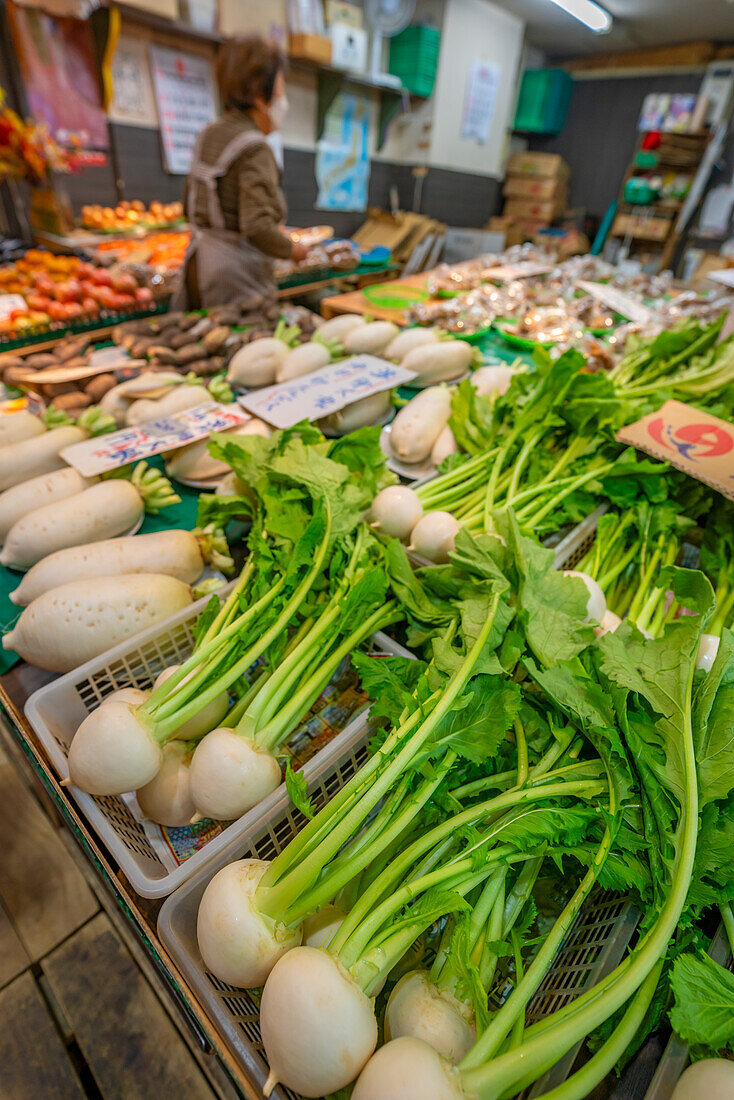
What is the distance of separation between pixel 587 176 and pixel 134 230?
288 inches

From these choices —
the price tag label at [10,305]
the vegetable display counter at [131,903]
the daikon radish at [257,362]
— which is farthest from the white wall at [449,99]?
the vegetable display counter at [131,903]

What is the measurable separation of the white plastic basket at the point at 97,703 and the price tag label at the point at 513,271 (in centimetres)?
325

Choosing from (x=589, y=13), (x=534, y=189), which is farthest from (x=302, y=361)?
→ (x=534, y=189)

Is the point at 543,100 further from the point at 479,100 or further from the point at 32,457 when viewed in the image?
the point at 32,457

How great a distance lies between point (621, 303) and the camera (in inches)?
126

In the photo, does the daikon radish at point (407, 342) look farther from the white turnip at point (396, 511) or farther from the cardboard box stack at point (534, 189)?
the cardboard box stack at point (534, 189)

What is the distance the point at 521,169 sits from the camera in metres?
8.05

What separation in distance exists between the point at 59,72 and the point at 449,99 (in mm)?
4693

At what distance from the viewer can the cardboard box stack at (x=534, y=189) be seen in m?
7.79

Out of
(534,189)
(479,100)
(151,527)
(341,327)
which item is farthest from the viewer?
(534,189)

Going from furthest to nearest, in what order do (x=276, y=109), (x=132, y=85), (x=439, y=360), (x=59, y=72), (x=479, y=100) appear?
1. (x=479, y=100)
2. (x=132, y=85)
3. (x=59, y=72)
4. (x=276, y=109)
5. (x=439, y=360)

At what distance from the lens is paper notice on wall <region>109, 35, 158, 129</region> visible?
4164 millimetres

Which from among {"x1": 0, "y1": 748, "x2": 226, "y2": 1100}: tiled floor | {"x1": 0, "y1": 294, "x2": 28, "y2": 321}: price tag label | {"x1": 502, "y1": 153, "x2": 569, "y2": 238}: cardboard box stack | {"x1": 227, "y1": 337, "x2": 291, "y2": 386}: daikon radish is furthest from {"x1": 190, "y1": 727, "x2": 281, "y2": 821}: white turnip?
{"x1": 502, "y1": 153, "x2": 569, "y2": 238}: cardboard box stack

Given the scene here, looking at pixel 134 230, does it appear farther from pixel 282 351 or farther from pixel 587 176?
pixel 587 176
